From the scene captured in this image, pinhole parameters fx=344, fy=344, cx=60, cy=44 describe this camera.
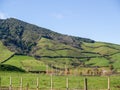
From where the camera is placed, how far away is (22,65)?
564 ft

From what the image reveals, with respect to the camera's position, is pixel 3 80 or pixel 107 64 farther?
pixel 107 64

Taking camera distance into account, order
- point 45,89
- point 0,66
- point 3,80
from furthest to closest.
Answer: point 0,66
point 3,80
point 45,89

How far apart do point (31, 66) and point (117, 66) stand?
5332cm

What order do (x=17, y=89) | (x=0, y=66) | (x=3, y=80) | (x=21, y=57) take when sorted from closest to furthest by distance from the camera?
(x=17, y=89) → (x=3, y=80) → (x=0, y=66) → (x=21, y=57)

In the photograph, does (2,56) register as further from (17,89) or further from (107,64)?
(17,89)

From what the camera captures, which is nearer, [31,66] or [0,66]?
[0,66]

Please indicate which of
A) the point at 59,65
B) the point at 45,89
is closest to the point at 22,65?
the point at 59,65

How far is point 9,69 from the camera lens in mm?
123438

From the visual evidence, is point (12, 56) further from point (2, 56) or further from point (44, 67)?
point (44, 67)

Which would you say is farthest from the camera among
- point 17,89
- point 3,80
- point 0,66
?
point 0,66

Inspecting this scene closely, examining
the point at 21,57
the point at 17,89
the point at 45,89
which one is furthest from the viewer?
the point at 21,57

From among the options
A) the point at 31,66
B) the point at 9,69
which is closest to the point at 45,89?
the point at 9,69

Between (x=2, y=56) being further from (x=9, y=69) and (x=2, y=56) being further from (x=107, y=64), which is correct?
(x=9, y=69)

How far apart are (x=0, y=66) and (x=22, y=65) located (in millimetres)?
48822
